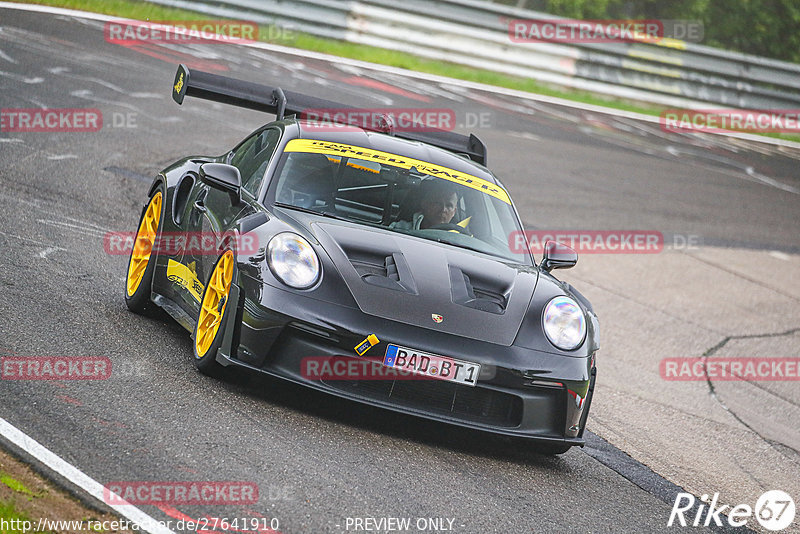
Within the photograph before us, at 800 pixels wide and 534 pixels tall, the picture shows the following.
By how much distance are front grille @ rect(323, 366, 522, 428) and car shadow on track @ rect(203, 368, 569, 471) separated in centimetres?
9

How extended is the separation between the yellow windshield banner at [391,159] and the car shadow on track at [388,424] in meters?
1.54

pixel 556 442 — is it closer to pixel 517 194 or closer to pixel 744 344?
pixel 744 344

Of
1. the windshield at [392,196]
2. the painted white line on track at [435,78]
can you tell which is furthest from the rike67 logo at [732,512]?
the painted white line on track at [435,78]

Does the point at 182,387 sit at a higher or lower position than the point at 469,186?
lower

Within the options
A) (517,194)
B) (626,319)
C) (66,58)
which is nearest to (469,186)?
(626,319)

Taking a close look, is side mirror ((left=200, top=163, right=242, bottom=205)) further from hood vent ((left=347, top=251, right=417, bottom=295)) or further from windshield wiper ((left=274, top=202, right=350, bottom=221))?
hood vent ((left=347, top=251, right=417, bottom=295))

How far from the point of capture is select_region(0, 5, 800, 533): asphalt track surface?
4.61m

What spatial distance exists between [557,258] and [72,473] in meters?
3.22

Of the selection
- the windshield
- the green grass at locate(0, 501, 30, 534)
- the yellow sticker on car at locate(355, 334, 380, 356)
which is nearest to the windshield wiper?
the windshield

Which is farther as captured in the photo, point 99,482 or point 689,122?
point 689,122

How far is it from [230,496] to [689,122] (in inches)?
772

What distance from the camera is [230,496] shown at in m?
4.29

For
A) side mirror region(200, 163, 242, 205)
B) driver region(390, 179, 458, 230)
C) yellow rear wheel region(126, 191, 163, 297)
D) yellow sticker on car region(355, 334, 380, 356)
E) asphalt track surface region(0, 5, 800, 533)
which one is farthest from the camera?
yellow rear wheel region(126, 191, 163, 297)

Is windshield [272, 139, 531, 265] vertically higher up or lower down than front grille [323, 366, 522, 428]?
higher up
